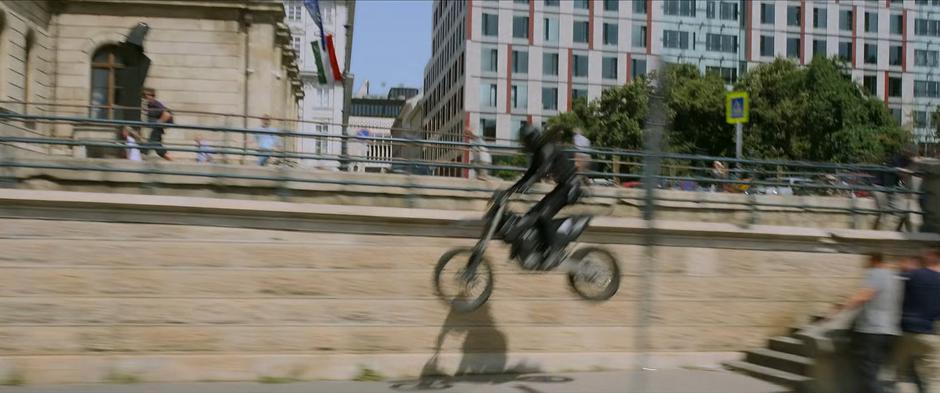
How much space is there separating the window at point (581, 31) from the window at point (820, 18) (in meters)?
17.7

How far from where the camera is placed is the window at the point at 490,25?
7106 centimetres

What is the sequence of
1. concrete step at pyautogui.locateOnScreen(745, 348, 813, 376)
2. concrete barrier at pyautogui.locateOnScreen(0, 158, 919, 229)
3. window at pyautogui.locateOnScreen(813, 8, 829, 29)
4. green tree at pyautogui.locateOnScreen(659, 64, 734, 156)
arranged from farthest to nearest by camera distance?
window at pyautogui.locateOnScreen(813, 8, 829, 29)
green tree at pyautogui.locateOnScreen(659, 64, 734, 156)
concrete barrier at pyautogui.locateOnScreen(0, 158, 919, 229)
concrete step at pyautogui.locateOnScreen(745, 348, 813, 376)

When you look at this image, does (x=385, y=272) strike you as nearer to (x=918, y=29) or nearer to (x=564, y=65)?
(x=564, y=65)

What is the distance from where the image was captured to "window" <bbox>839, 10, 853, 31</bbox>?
73250 millimetres

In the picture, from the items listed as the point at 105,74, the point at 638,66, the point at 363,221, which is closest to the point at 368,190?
the point at 363,221

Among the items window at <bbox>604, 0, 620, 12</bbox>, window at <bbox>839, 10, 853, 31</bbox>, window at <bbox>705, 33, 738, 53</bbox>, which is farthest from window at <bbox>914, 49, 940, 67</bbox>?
window at <bbox>604, 0, 620, 12</bbox>

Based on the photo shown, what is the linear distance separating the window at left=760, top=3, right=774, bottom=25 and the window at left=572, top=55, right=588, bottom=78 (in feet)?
45.8

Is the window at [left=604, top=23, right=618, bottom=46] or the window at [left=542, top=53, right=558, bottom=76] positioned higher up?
the window at [left=604, top=23, right=618, bottom=46]

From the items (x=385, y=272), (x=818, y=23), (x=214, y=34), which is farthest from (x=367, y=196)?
(x=818, y=23)

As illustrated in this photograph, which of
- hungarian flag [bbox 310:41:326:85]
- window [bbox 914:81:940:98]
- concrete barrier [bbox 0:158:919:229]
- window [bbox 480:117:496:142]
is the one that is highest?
window [bbox 914:81:940:98]

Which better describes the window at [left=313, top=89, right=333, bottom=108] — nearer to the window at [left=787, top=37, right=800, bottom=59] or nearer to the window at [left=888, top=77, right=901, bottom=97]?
the window at [left=787, top=37, right=800, bottom=59]

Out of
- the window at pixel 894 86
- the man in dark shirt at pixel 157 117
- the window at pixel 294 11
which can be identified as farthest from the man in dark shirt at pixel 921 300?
the window at pixel 894 86

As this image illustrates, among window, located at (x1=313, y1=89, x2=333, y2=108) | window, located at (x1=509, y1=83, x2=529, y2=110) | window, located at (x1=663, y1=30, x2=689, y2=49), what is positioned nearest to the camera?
window, located at (x1=663, y1=30, x2=689, y2=49)

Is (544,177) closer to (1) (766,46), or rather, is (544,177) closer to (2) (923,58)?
(1) (766,46)
